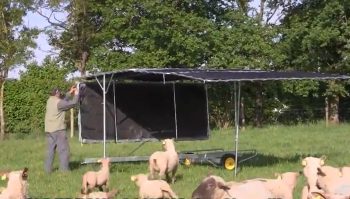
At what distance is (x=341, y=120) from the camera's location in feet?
113

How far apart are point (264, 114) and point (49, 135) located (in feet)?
69.4

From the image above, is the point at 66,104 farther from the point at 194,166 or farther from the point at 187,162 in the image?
the point at 194,166

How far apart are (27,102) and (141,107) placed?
47.8 feet

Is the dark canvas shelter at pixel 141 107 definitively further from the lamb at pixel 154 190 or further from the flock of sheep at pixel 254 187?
the flock of sheep at pixel 254 187

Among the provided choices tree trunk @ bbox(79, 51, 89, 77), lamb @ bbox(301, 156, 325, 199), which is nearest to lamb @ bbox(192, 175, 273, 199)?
lamb @ bbox(301, 156, 325, 199)

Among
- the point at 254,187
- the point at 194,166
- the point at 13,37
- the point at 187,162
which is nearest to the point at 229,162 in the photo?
the point at 194,166

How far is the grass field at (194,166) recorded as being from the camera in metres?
12.2

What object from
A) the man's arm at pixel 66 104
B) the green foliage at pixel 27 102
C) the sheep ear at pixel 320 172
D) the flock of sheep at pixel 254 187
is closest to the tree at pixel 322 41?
the green foliage at pixel 27 102

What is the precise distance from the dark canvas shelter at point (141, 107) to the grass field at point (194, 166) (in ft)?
3.50

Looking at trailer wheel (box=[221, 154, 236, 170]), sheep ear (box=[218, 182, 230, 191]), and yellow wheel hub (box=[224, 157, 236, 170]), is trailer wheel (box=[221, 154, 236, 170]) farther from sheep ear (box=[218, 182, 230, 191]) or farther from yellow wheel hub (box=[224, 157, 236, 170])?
sheep ear (box=[218, 182, 230, 191])

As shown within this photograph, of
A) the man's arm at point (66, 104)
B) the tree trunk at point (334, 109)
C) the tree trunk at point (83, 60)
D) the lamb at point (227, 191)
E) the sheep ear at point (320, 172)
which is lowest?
the lamb at point (227, 191)

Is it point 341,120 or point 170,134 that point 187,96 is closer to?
point 170,134

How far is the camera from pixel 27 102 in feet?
99.2

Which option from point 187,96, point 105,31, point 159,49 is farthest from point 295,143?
point 105,31
